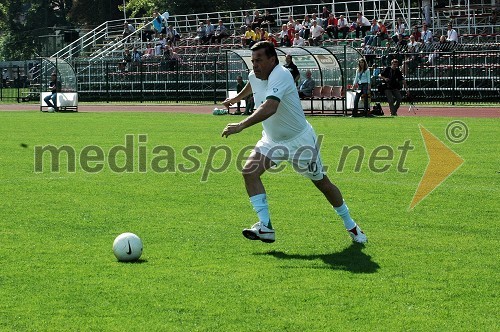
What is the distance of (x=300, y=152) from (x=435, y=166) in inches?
291

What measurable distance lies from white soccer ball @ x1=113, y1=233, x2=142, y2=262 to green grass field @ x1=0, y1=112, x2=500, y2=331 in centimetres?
11

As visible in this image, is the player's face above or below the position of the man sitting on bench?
above

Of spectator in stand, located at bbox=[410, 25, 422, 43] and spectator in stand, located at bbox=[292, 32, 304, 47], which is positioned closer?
spectator in stand, located at bbox=[410, 25, 422, 43]

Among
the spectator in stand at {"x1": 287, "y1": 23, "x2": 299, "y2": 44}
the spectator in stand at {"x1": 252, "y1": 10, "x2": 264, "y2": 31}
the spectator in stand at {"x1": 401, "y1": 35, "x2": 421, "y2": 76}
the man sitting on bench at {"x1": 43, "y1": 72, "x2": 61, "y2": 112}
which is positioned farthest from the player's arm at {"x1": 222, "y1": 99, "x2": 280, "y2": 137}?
the spectator in stand at {"x1": 252, "y1": 10, "x2": 264, "y2": 31}

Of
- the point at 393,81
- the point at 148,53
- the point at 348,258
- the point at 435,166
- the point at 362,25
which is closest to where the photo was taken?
the point at 348,258

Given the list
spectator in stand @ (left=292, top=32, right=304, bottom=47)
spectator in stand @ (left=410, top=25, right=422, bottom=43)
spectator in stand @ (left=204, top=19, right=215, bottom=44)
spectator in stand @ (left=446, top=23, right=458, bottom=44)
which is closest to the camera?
spectator in stand @ (left=446, top=23, right=458, bottom=44)

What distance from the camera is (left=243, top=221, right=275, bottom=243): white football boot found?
29.3 ft

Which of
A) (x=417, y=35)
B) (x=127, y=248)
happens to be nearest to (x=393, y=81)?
(x=417, y=35)

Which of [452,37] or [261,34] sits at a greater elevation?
[261,34]

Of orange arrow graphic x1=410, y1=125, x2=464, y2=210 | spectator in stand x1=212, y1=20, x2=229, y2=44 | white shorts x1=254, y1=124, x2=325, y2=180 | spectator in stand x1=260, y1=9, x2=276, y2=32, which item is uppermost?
spectator in stand x1=260, y1=9, x2=276, y2=32

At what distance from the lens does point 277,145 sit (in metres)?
9.20

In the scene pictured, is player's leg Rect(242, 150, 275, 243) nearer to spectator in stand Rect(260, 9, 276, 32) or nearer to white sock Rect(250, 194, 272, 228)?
white sock Rect(250, 194, 272, 228)

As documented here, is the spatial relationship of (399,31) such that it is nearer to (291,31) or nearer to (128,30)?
(291,31)

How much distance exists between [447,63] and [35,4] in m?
63.9
